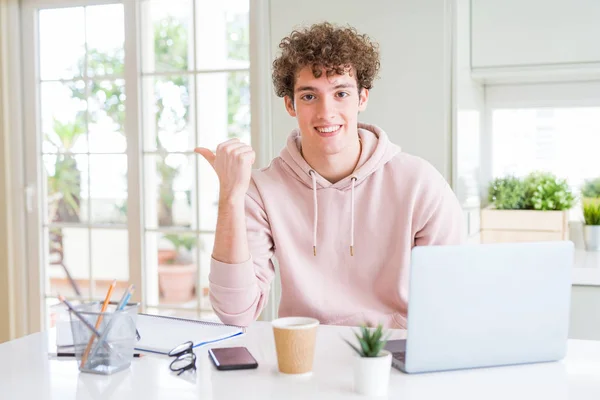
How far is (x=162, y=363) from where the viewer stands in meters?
1.44

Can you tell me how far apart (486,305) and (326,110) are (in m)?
0.85

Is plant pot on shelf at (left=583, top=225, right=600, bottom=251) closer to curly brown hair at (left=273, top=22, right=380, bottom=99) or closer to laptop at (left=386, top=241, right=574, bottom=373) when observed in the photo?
curly brown hair at (left=273, top=22, right=380, bottom=99)

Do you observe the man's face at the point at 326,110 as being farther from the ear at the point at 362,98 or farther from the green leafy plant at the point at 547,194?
the green leafy plant at the point at 547,194

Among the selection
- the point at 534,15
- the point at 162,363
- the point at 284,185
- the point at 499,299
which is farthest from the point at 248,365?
the point at 534,15

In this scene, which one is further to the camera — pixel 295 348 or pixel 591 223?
pixel 591 223

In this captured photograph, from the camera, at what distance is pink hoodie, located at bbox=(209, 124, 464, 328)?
6.43 ft

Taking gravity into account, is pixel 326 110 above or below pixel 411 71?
below

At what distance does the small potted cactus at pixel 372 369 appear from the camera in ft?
4.01

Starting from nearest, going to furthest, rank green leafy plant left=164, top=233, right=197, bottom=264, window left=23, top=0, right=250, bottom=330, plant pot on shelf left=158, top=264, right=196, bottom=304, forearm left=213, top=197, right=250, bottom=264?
1. forearm left=213, top=197, right=250, bottom=264
2. window left=23, top=0, right=250, bottom=330
3. green leafy plant left=164, top=233, right=197, bottom=264
4. plant pot on shelf left=158, top=264, right=196, bottom=304

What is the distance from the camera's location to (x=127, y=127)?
348 cm

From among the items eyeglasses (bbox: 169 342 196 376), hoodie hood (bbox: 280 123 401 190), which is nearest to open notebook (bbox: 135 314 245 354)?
eyeglasses (bbox: 169 342 196 376)

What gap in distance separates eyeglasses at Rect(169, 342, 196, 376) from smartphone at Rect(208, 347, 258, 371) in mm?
38

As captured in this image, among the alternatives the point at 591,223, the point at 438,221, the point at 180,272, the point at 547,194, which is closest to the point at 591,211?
the point at 591,223

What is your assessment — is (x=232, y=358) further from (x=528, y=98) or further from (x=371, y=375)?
(x=528, y=98)
